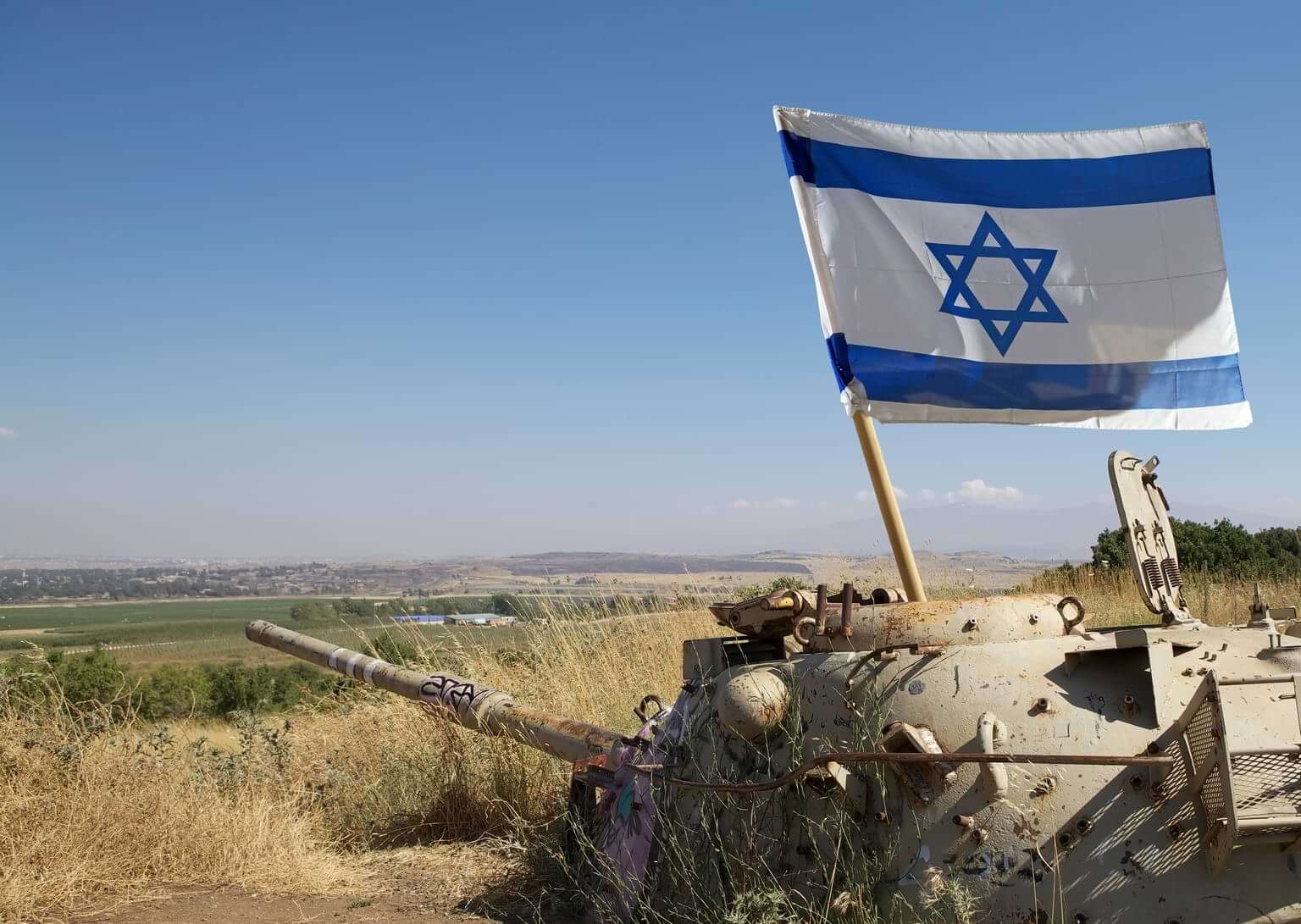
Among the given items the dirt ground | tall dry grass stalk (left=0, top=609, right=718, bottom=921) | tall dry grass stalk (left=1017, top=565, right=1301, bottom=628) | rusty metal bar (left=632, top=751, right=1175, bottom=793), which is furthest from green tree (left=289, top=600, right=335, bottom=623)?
rusty metal bar (left=632, top=751, right=1175, bottom=793)

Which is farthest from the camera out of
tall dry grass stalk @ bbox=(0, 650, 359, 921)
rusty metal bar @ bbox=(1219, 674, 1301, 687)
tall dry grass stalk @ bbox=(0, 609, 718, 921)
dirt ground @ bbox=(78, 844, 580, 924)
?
tall dry grass stalk @ bbox=(0, 609, 718, 921)

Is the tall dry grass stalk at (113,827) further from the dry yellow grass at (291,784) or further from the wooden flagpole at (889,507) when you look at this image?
the wooden flagpole at (889,507)

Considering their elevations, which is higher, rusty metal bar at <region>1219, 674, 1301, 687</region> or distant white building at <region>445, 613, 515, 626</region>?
rusty metal bar at <region>1219, 674, 1301, 687</region>

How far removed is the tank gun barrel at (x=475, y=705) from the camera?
20.4ft

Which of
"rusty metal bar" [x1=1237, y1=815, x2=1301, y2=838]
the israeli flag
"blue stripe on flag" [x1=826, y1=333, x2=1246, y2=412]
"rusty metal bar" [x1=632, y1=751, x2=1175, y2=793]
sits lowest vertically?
"rusty metal bar" [x1=1237, y1=815, x2=1301, y2=838]

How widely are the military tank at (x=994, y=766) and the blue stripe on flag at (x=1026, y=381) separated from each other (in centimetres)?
138

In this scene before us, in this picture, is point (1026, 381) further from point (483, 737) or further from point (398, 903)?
point (483, 737)

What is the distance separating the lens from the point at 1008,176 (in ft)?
20.5

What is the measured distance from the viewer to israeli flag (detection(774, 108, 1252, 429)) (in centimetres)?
582

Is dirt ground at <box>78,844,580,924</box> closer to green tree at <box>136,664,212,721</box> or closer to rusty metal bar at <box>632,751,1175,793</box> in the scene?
rusty metal bar at <box>632,751,1175,793</box>

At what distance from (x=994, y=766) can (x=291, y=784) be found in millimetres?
5841

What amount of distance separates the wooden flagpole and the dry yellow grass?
293 centimetres

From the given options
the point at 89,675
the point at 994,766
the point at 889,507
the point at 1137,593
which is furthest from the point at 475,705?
the point at 1137,593

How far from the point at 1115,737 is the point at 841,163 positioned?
3.50 meters
